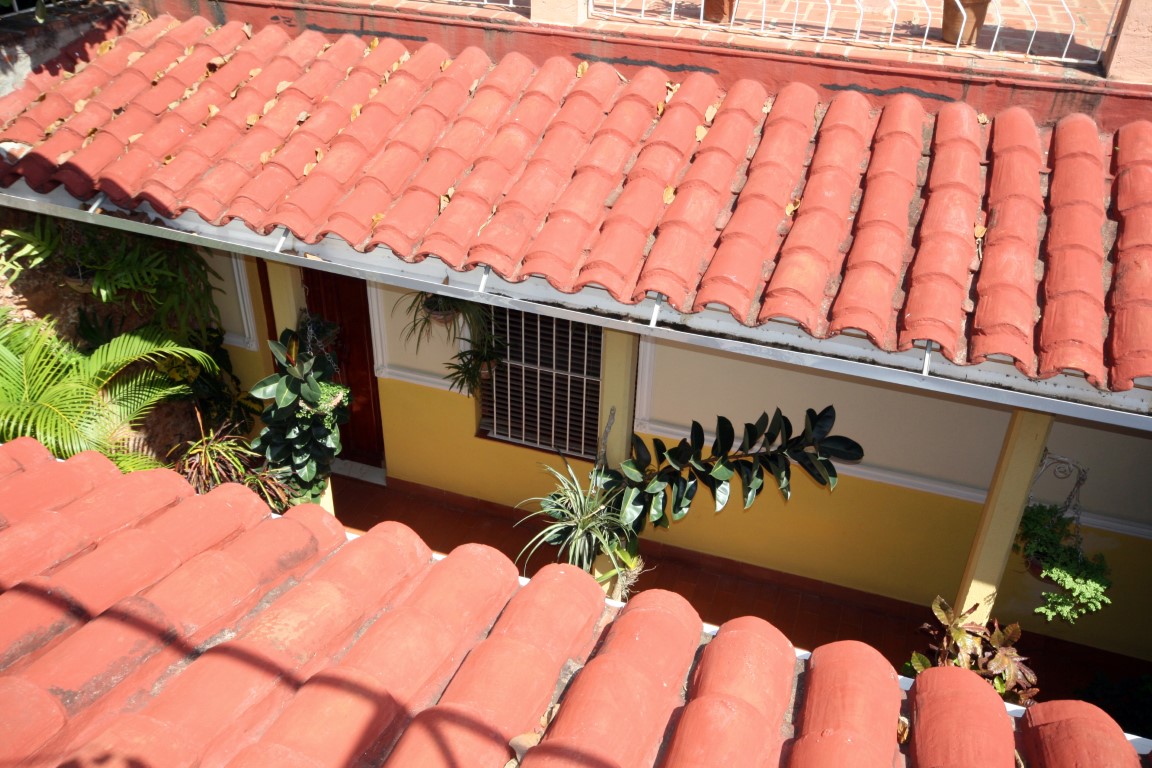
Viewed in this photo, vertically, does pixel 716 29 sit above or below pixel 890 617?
above

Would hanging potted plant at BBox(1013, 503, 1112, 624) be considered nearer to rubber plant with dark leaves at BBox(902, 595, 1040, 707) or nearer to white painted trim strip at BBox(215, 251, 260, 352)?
rubber plant with dark leaves at BBox(902, 595, 1040, 707)

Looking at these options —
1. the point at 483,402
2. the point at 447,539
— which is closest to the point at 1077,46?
the point at 483,402

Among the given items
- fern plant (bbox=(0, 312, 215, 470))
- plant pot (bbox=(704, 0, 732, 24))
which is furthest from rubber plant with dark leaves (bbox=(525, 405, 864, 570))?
fern plant (bbox=(0, 312, 215, 470))

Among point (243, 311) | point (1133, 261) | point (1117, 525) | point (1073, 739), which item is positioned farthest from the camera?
point (243, 311)

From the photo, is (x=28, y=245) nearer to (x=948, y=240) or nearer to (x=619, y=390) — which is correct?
(x=619, y=390)

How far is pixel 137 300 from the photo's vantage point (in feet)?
21.3

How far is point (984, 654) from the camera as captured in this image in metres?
4.90

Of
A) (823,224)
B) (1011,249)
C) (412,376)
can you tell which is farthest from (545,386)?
(1011,249)

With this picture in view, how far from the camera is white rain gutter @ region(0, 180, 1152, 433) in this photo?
3.61 metres

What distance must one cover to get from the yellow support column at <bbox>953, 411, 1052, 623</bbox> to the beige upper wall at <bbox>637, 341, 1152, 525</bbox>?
1.54m

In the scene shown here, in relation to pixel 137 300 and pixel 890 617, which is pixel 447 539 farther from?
pixel 890 617

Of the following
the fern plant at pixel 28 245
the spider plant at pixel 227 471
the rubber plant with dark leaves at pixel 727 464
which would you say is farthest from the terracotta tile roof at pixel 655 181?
the spider plant at pixel 227 471

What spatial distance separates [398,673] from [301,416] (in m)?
3.67

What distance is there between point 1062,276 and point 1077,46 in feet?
9.00
